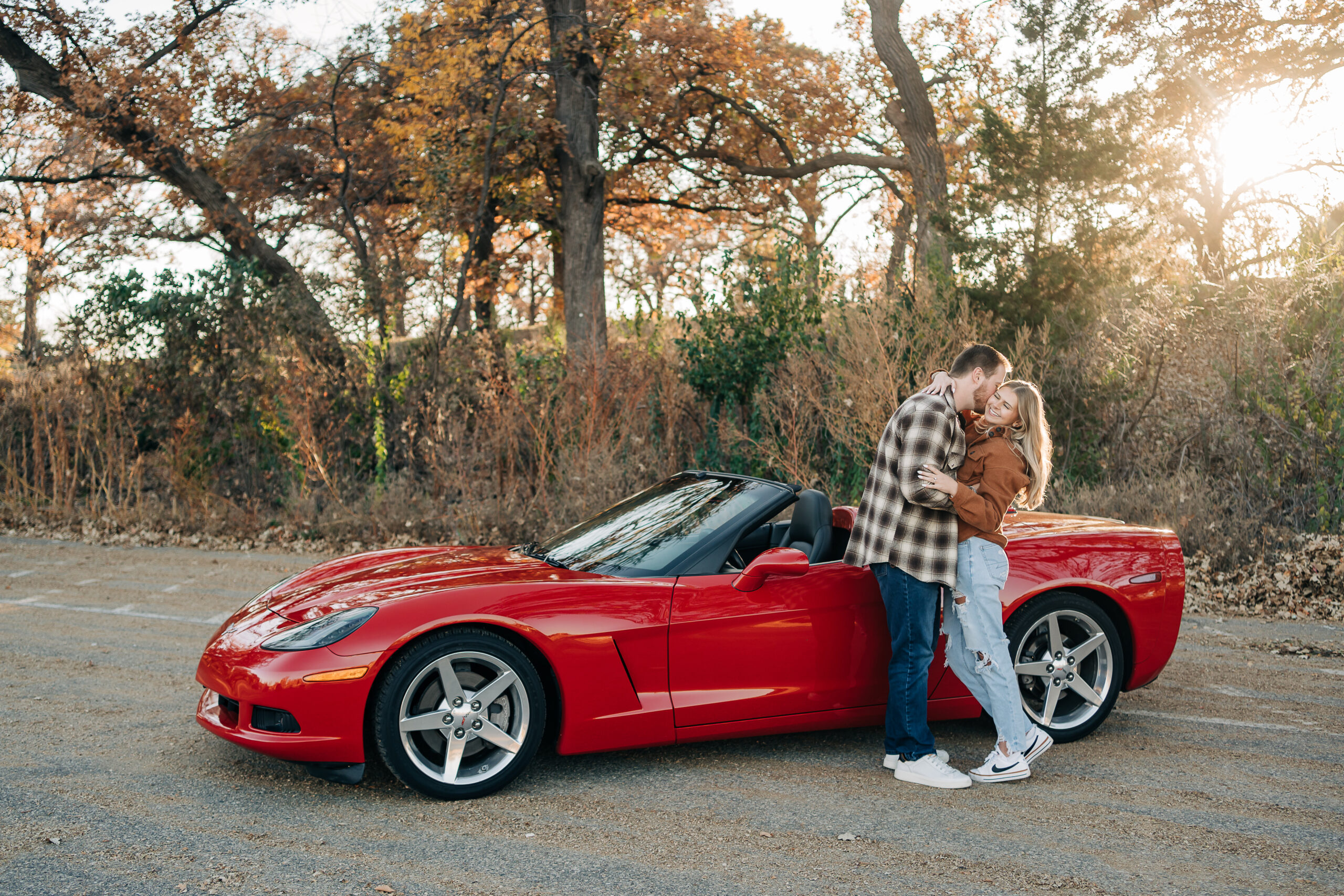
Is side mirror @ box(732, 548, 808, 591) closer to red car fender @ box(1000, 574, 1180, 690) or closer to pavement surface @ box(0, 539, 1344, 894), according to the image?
pavement surface @ box(0, 539, 1344, 894)

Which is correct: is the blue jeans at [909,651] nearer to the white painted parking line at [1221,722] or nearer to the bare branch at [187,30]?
the white painted parking line at [1221,722]

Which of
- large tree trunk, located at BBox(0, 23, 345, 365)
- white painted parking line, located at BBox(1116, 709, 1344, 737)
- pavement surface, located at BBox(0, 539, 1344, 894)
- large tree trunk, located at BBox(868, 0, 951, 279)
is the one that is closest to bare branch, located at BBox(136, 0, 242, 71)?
large tree trunk, located at BBox(0, 23, 345, 365)

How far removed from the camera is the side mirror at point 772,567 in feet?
14.3

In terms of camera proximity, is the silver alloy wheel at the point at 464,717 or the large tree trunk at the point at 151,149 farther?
the large tree trunk at the point at 151,149

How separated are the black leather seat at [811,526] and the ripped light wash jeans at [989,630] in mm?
625

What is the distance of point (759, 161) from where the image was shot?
2283 cm

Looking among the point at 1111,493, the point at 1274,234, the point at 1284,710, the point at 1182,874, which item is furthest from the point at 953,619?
the point at 1274,234

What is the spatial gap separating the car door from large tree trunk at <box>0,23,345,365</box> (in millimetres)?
12794

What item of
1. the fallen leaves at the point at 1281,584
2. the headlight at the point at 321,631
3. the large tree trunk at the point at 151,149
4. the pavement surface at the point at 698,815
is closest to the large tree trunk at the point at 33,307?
the large tree trunk at the point at 151,149

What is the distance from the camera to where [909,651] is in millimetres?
4422

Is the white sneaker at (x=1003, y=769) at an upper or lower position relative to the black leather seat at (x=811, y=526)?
lower

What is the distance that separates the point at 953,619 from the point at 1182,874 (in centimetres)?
132

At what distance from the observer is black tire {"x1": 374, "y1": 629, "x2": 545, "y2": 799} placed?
401 cm

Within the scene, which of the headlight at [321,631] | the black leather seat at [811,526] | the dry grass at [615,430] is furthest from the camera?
the dry grass at [615,430]
